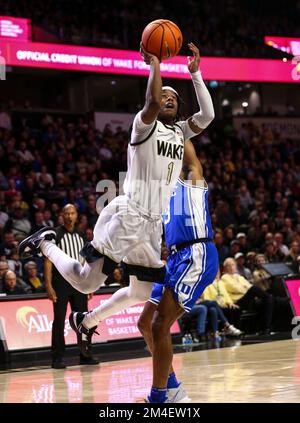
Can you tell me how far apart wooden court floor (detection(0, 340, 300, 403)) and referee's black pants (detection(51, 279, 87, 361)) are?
29cm

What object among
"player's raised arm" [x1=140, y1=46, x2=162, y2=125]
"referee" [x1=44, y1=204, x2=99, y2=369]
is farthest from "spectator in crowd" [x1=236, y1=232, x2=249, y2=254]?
"player's raised arm" [x1=140, y1=46, x2=162, y2=125]

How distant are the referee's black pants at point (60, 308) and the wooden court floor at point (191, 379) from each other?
0.94 feet

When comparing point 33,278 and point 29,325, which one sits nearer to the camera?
point 29,325

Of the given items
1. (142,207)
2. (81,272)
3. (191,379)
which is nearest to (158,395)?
(81,272)

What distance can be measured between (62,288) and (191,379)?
280 centimetres

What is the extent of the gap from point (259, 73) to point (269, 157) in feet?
8.59

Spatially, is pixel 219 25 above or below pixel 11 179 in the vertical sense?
above

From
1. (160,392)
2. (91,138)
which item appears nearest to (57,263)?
(160,392)

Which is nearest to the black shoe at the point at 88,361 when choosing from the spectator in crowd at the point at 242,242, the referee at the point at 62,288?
the referee at the point at 62,288

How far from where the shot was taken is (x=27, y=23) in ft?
64.4

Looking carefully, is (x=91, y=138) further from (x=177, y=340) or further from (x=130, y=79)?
(x=177, y=340)

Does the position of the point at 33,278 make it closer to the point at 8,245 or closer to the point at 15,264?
the point at 15,264

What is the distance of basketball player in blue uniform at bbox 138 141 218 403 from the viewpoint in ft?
18.2

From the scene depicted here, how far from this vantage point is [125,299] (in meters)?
5.97
